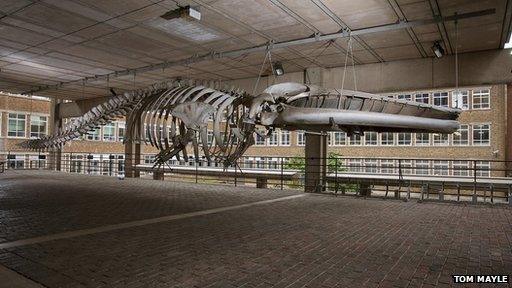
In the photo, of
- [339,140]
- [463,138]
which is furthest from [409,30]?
[339,140]

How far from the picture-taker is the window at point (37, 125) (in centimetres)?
3184

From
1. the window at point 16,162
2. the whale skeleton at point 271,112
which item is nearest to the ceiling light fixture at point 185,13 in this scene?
the whale skeleton at point 271,112

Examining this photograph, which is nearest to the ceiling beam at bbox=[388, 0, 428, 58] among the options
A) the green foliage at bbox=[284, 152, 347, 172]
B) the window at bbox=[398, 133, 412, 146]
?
the green foliage at bbox=[284, 152, 347, 172]

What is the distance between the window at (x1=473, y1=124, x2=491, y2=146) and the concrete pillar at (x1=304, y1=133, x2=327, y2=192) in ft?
76.4

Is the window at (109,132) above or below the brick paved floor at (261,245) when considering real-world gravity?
above

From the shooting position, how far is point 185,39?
11.0 metres

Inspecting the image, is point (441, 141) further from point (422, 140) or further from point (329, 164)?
point (329, 164)

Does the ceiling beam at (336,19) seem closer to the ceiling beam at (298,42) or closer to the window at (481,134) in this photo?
the ceiling beam at (298,42)

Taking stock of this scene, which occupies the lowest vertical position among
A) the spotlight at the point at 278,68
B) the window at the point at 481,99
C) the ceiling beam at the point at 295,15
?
the spotlight at the point at 278,68

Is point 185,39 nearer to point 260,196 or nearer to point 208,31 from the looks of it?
point 208,31

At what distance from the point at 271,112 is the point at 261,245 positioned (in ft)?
8.54

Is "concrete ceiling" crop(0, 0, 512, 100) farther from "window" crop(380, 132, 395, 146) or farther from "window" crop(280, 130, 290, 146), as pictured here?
"window" crop(280, 130, 290, 146)

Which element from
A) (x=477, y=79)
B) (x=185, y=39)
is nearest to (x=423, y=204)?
(x=477, y=79)

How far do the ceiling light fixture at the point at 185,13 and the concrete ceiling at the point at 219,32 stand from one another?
125 mm
